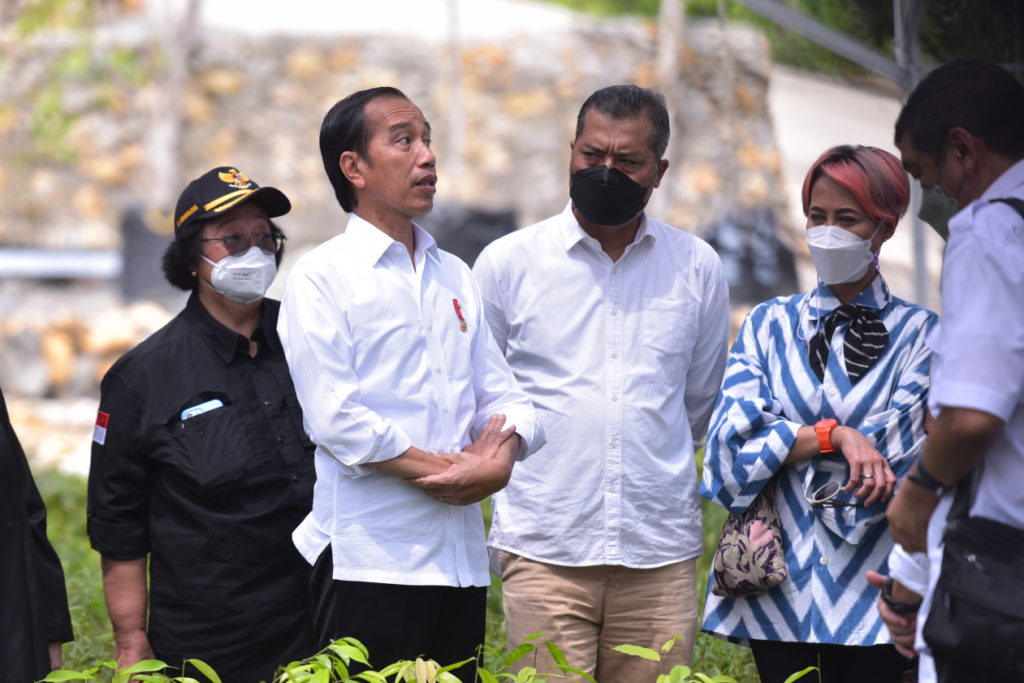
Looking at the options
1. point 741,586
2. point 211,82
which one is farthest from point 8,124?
point 741,586

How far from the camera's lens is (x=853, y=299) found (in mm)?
3178

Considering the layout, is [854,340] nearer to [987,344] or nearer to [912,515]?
[912,515]

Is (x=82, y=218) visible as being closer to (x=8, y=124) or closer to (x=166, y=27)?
(x=8, y=124)

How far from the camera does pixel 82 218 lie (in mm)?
9656

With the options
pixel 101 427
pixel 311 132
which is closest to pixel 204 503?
pixel 101 427

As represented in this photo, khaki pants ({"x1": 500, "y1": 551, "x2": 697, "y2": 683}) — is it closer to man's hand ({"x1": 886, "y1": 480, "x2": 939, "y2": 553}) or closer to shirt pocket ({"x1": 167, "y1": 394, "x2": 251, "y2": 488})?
shirt pocket ({"x1": 167, "y1": 394, "x2": 251, "y2": 488})

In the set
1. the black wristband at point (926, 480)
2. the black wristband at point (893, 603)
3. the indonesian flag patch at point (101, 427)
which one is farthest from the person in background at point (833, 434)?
the indonesian flag patch at point (101, 427)

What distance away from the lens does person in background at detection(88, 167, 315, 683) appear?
128 inches

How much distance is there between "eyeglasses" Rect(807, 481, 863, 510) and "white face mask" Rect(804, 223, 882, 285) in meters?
0.53

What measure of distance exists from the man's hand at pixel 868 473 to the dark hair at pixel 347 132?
4.58 feet

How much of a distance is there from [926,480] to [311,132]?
26.0ft

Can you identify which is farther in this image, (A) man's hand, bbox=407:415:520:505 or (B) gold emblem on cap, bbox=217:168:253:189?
(B) gold emblem on cap, bbox=217:168:253:189

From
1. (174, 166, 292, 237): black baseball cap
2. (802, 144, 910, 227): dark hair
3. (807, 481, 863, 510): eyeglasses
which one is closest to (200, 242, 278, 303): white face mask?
(174, 166, 292, 237): black baseball cap

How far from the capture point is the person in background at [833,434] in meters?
3.02
